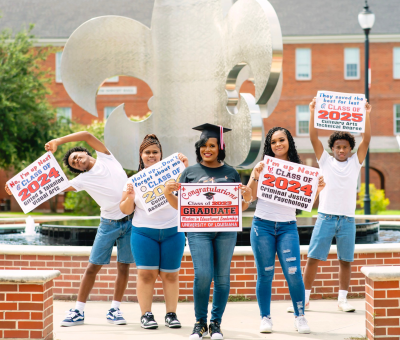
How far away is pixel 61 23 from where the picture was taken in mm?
36688

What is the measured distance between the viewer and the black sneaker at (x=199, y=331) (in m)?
4.52

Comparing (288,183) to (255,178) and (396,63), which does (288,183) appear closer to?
(255,178)

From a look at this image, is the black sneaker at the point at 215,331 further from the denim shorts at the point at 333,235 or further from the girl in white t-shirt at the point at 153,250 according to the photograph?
the denim shorts at the point at 333,235

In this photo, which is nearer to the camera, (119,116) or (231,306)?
(231,306)

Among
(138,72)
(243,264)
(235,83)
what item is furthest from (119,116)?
(243,264)

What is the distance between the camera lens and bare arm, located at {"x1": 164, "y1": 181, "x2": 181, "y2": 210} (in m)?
4.64

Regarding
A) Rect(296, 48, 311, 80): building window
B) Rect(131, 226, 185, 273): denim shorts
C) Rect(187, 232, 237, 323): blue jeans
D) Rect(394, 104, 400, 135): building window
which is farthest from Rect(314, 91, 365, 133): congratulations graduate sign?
Rect(394, 104, 400, 135): building window

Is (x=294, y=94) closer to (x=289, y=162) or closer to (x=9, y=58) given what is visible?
(x=9, y=58)

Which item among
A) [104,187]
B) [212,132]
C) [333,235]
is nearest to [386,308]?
[333,235]

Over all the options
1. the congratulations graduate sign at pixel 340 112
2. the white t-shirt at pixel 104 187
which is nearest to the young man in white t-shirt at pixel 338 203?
the congratulations graduate sign at pixel 340 112

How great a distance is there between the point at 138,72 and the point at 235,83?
154 cm

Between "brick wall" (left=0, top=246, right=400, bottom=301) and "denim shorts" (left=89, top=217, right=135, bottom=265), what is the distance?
107 cm

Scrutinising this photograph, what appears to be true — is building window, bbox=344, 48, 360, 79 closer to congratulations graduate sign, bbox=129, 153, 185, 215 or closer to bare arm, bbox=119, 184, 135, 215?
congratulations graduate sign, bbox=129, 153, 185, 215

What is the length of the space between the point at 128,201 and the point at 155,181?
0.30 meters
